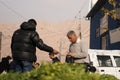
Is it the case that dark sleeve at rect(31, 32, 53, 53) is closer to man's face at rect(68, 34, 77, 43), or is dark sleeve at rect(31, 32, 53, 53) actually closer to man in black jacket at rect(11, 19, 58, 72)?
man in black jacket at rect(11, 19, 58, 72)

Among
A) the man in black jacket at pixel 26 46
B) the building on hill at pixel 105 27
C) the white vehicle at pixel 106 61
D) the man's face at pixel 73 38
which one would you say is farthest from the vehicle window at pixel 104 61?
the man in black jacket at pixel 26 46

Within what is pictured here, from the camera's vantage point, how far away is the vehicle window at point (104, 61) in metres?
18.6

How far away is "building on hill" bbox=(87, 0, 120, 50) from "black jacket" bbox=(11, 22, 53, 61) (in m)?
15.2

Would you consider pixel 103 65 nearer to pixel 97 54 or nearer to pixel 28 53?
pixel 97 54

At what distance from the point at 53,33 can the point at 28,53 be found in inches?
4664

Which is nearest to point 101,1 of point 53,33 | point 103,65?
point 103,65

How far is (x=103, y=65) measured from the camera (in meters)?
18.6

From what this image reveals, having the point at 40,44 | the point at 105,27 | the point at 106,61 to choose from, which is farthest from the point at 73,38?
the point at 105,27

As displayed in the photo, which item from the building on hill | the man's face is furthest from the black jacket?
the building on hill

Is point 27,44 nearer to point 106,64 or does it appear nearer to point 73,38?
point 73,38

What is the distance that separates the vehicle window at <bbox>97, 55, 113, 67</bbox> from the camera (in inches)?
733

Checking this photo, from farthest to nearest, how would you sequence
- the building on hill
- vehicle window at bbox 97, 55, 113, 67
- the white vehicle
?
the building on hill < vehicle window at bbox 97, 55, 113, 67 < the white vehicle

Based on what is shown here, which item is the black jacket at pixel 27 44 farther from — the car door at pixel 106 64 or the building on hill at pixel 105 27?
the building on hill at pixel 105 27

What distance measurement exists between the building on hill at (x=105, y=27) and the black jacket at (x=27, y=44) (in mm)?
15200
